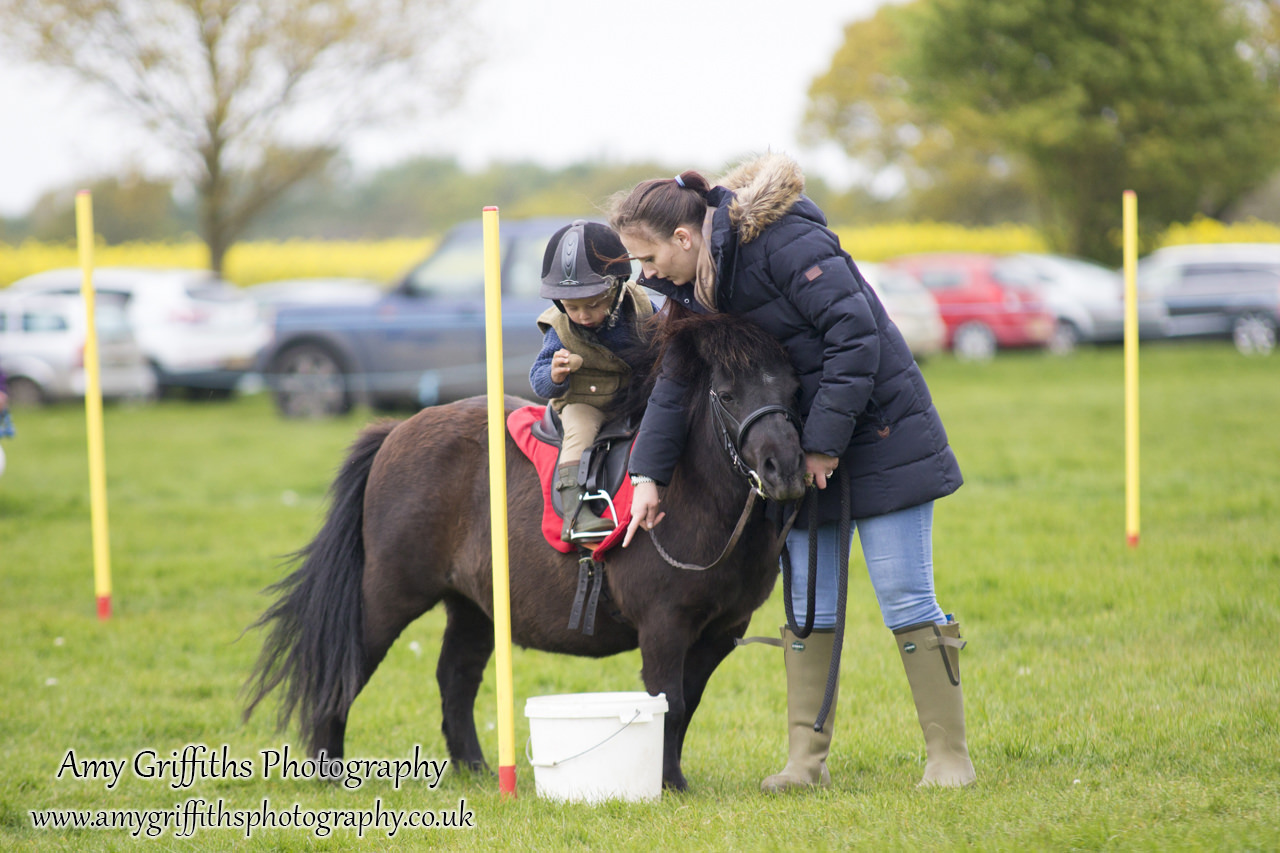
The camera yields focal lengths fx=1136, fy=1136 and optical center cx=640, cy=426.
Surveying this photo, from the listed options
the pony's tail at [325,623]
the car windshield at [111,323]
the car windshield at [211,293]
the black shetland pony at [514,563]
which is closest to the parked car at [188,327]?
the car windshield at [211,293]

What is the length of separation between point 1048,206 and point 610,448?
27050mm

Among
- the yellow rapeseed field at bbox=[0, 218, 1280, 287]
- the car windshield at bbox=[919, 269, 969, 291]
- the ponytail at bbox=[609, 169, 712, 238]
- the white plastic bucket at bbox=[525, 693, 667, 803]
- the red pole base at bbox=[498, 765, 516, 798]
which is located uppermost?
the yellow rapeseed field at bbox=[0, 218, 1280, 287]

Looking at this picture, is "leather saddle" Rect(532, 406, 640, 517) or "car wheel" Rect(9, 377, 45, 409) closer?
"leather saddle" Rect(532, 406, 640, 517)

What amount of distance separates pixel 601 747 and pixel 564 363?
4.04ft

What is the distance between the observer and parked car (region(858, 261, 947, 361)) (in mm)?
18891

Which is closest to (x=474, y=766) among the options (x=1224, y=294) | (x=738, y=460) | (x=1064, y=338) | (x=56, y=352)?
(x=738, y=460)

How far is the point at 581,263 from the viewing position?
3.55m

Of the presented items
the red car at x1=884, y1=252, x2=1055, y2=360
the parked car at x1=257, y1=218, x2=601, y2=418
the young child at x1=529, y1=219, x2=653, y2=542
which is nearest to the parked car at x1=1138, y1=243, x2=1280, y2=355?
the red car at x1=884, y1=252, x2=1055, y2=360

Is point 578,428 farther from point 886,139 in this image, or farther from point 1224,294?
point 886,139

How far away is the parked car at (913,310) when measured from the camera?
1889cm

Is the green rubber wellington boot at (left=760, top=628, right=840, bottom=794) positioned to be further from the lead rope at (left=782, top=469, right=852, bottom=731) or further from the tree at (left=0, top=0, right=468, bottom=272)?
the tree at (left=0, top=0, right=468, bottom=272)

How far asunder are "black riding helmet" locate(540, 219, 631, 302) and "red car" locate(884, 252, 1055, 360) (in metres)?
18.8

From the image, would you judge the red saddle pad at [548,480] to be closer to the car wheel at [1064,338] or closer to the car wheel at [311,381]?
the car wheel at [311,381]

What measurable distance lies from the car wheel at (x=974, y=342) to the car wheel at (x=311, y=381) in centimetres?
1187
